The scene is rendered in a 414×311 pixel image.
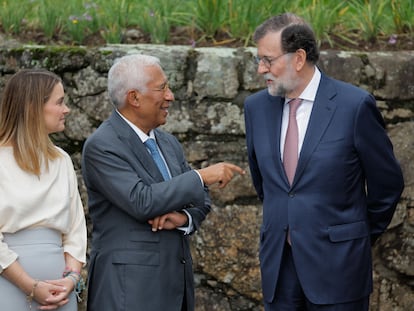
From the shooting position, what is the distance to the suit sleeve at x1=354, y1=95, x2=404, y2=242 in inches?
159

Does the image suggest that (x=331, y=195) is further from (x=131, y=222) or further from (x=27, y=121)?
(x=27, y=121)

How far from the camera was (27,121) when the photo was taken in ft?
12.7

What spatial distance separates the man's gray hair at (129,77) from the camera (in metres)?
4.12

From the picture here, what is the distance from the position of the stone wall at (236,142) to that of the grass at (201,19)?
1.60 feet

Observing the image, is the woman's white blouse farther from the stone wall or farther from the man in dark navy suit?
the stone wall

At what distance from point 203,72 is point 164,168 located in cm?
138

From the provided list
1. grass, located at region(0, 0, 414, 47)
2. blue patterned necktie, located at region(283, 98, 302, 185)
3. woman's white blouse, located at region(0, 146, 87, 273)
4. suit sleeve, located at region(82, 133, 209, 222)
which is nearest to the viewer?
woman's white blouse, located at region(0, 146, 87, 273)

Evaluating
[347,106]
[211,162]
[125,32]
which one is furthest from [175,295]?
[125,32]

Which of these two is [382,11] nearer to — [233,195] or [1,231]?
[233,195]

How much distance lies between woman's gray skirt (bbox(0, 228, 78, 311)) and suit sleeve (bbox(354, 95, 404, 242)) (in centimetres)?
138

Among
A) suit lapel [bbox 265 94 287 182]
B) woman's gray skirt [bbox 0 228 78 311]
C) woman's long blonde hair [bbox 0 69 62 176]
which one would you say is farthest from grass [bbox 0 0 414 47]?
woman's gray skirt [bbox 0 228 78 311]

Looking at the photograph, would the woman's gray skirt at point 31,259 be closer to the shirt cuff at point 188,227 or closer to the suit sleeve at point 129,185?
the suit sleeve at point 129,185

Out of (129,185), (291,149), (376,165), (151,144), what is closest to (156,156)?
(151,144)

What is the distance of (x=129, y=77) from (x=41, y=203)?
71cm
